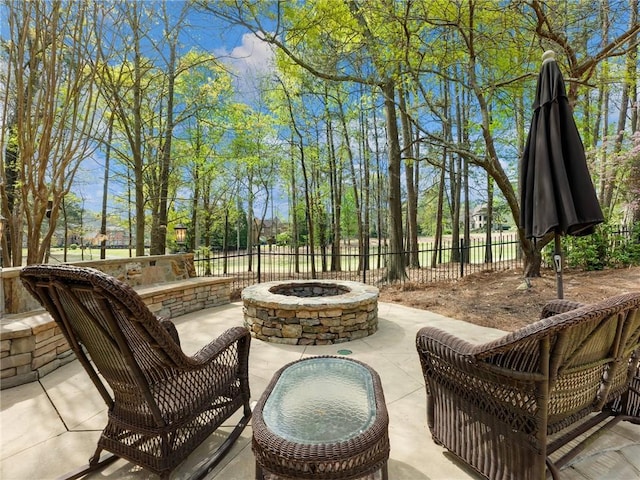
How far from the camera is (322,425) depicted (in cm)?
137

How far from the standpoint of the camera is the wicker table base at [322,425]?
1120mm

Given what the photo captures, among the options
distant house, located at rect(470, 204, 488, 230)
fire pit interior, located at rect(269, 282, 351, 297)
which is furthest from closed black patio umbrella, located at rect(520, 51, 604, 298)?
distant house, located at rect(470, 204, 488, 230)

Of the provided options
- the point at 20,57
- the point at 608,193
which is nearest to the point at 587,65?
the point at 608,193

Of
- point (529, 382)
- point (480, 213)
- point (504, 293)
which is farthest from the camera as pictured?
point (480, 213)

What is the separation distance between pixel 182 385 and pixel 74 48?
Result: 12.1 ft

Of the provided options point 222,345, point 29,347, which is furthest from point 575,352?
point 29,347

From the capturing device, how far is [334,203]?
44.7 ft

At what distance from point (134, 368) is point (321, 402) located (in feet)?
2.98

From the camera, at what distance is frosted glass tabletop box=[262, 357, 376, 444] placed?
1.29 metres

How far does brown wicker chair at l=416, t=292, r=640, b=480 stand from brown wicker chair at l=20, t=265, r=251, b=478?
50.2 inches

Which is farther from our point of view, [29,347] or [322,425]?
[29,347]

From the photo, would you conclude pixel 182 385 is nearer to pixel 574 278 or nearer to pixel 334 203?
pixel 574 278

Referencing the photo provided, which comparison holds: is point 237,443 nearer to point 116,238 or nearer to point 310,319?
point 310,319

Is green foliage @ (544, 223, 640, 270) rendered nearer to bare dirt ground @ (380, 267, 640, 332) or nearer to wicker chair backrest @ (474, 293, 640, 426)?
bare dirt ground @ (380, 267, 640, 332)
